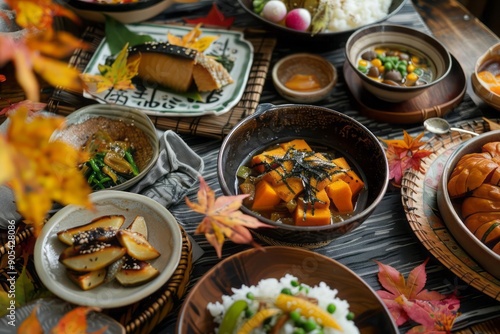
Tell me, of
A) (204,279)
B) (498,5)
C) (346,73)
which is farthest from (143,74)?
(498,5)

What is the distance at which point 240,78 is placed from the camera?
7.75 ft

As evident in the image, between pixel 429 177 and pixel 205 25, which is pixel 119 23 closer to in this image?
pixel 205 25

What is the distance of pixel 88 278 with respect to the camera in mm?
1423

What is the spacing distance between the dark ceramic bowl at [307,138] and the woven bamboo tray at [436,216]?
206mm

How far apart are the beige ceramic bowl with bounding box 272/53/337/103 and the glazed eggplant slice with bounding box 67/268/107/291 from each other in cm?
126

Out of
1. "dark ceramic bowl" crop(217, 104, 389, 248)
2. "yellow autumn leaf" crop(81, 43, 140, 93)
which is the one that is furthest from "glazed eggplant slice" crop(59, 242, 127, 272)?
"yellow autumn leaf" crop(81, 43, 140, 93)

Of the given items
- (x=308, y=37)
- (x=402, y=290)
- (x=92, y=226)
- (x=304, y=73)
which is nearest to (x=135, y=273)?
(x=92, y=226)

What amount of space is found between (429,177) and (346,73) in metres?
0.77

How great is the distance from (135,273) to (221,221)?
12.7 inches

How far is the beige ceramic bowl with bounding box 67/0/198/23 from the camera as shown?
8.24 ft

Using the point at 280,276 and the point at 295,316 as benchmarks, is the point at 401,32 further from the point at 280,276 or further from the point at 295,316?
the point at 295,316

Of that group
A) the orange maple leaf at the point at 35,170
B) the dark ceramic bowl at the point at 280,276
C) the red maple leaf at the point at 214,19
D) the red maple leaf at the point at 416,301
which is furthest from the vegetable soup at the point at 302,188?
the red maple leaf at the point at 214,19

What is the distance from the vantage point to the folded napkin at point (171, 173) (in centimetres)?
188

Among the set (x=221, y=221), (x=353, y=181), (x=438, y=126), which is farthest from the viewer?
(x=438, y=126)
